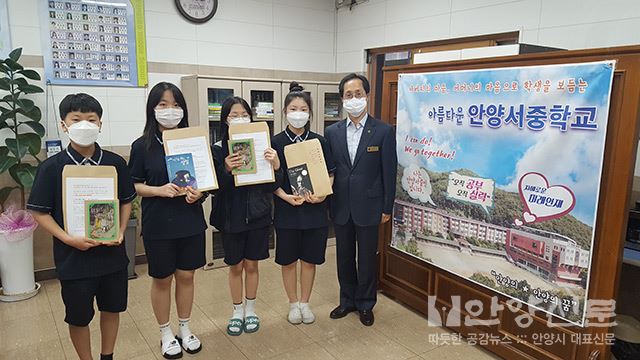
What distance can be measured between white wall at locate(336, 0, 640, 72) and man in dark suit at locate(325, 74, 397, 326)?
1.32 m

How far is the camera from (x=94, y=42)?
3.55m

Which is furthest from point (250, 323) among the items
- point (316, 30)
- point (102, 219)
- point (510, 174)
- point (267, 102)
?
point (316, 30)

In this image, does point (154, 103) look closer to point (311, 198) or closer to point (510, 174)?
point (311, 198)

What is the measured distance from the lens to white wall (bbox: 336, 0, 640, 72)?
8.62ft

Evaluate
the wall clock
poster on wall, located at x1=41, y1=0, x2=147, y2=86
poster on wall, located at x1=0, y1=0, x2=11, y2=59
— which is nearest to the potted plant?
poster on wall, located at x1=0, y1=0, x2=11, y2=59

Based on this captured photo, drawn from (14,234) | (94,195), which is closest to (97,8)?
(14,234)

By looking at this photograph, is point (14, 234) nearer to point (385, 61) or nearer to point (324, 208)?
point (324, 208)

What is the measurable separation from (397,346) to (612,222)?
135cm

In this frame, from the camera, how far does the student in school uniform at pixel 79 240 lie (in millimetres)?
1805

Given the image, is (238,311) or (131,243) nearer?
(238,311)

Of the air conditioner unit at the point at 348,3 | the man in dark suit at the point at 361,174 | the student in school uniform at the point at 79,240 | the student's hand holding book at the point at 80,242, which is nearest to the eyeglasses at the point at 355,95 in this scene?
the man in dark suit at the point at 361,174

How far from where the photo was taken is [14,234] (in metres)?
3.07

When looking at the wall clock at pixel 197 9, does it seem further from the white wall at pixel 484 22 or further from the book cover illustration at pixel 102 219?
the book cover illustration at pixel 102 219

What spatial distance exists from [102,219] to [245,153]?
2.68ft
